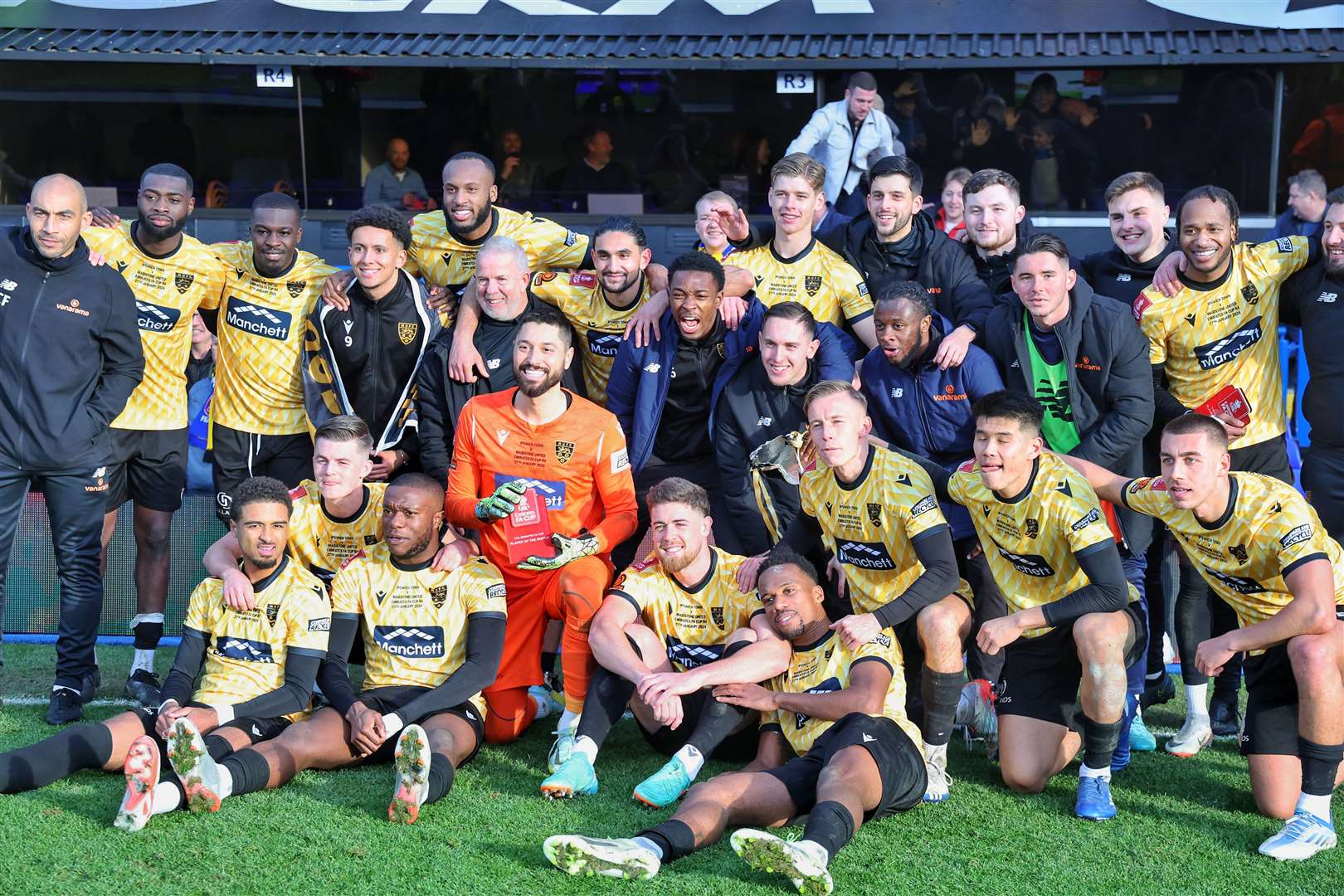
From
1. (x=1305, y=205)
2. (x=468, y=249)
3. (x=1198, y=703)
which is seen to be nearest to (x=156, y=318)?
(x=468, y=249)

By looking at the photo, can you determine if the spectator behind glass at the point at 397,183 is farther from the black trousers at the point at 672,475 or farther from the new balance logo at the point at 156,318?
the black trousers at the point at 672,475

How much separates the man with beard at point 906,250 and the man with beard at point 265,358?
2.61m

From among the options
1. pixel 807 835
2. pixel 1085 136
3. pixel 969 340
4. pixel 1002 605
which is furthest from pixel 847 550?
pixel 1085 136

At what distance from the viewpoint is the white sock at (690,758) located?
208 inches

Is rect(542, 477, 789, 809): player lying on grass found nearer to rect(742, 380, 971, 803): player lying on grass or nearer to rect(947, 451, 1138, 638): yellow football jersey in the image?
rect(742, 380, 971, 803): player lying on grass

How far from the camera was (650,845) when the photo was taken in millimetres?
4531

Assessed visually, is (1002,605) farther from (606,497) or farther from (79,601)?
(79,601)

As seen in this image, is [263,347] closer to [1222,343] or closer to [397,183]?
[1222,343]

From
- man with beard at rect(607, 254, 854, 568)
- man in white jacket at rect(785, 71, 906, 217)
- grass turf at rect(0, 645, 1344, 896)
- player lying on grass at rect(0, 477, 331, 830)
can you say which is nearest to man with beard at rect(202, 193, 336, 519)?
player lying on grass at rect(0, 477, 331, 830)

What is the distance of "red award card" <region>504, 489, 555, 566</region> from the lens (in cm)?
611

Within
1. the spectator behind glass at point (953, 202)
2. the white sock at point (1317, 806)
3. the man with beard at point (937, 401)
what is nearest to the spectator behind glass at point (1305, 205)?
the spectator behind glass at point (953, 202)

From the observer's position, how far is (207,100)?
12.3m

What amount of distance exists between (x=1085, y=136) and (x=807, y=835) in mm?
8283

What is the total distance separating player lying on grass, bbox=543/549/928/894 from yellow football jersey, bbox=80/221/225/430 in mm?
3123
